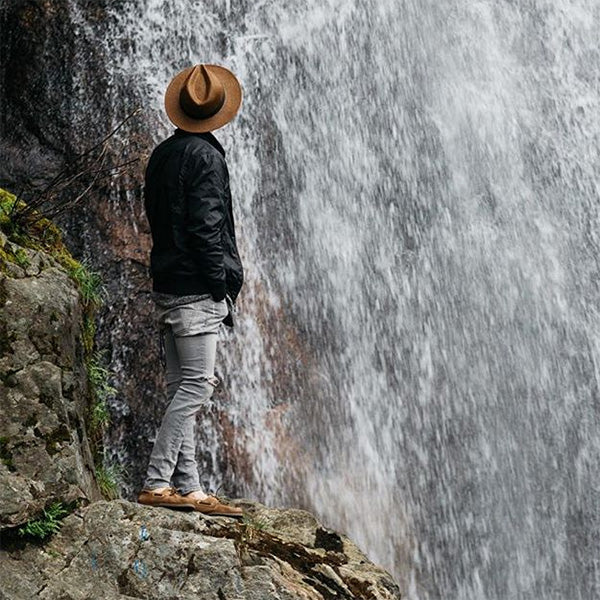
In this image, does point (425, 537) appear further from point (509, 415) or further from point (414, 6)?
point (414, 6)

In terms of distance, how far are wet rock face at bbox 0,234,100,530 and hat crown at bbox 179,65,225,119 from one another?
4.26ft

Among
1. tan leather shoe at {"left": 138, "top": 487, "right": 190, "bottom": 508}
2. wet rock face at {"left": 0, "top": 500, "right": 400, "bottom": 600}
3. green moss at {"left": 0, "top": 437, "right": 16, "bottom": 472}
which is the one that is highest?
green moss at {"left": 0, "top": 437, "right": 16, "bottom": 472}

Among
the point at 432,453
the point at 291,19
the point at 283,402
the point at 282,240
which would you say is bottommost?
the point at 432,453

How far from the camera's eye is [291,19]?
11305mm

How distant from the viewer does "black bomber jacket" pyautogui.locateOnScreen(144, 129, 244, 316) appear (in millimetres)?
5430

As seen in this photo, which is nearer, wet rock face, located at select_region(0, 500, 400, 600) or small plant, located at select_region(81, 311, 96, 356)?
wet rock face, located at select_region(0, 500, 400, 600)

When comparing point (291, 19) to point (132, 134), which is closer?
point (132, 134)

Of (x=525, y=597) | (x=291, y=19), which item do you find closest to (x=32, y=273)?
(x=525, y=597)

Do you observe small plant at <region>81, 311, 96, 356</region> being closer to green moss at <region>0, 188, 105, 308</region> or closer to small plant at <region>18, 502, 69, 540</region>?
green moss at <region>0, 188, 105, 308</region>

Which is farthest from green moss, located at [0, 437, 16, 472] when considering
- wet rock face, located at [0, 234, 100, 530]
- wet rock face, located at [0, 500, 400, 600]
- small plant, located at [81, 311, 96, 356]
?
small plant, located at [81, 311, 96, 356]

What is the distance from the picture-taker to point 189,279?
5.46 meters

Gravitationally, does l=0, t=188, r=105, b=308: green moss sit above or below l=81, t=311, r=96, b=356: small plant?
above

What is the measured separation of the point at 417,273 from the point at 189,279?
17.3 feet

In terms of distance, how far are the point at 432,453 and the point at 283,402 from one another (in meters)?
1.65
